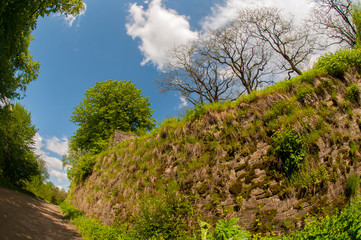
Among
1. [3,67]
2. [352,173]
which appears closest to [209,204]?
[352,173]

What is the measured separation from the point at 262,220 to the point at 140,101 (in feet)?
67.9

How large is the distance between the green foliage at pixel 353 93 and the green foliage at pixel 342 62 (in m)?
0.62

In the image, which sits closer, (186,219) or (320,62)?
(186,219)

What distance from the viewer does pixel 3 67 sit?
474 cm

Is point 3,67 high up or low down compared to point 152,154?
up

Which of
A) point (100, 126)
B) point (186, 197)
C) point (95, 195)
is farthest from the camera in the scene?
point (100, 126)

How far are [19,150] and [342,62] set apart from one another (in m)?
25.6

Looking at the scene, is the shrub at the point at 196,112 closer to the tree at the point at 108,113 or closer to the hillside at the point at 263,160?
the hillside at the point at 263,160

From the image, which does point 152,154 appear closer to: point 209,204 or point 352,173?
point 209,204

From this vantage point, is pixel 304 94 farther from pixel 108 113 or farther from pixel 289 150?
pixel 108 113

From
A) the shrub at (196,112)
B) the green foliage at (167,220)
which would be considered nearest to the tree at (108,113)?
the shrub at (196,112)

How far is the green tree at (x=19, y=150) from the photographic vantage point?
1812cm

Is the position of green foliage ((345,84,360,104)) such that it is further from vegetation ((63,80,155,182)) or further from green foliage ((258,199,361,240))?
vegetation ((63,80,155,182))

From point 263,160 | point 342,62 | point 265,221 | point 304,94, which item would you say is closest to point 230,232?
point 265,221
